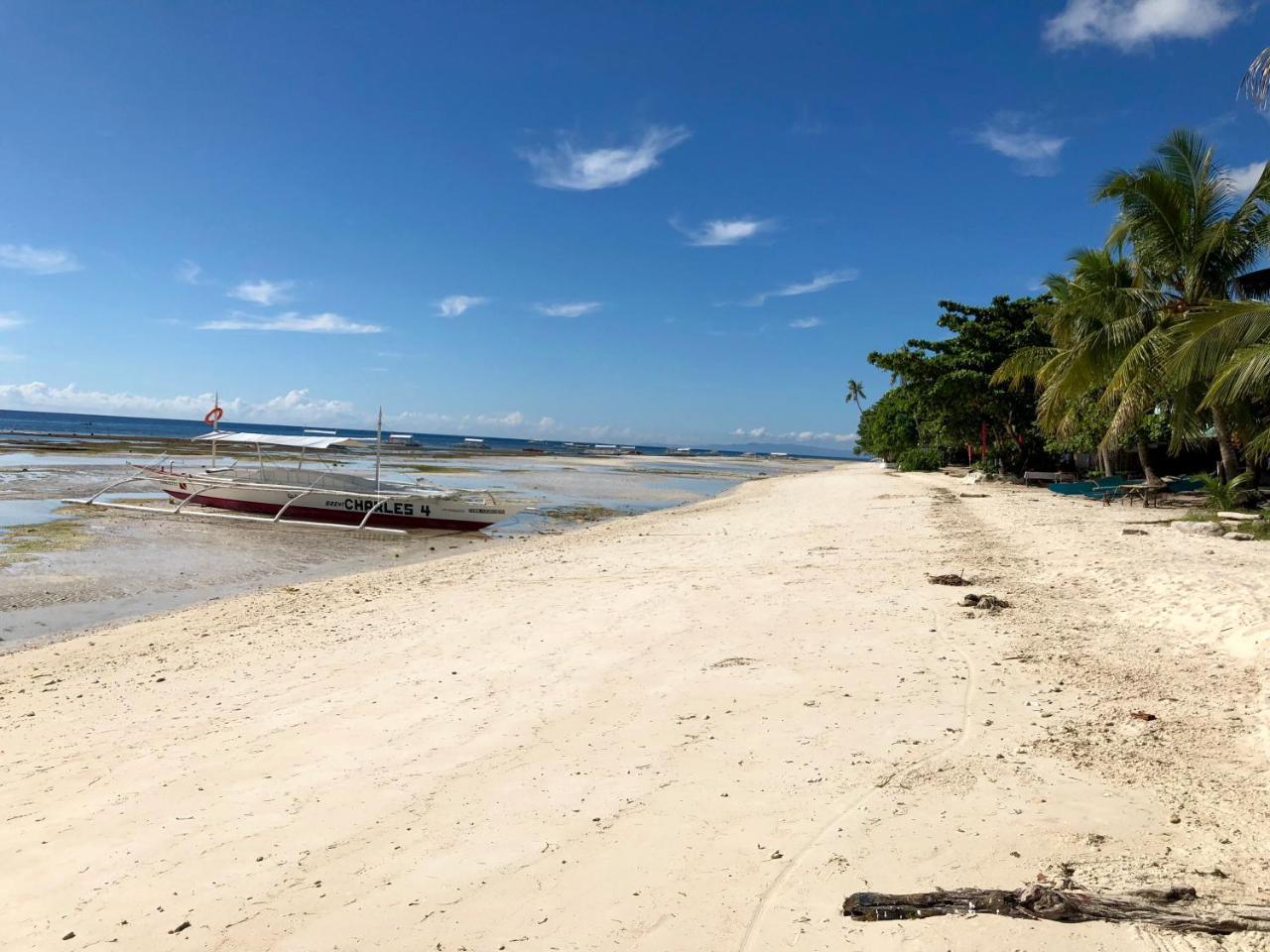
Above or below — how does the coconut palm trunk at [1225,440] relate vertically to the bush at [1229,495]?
above

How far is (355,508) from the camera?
66.3 feet

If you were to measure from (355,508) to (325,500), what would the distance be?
102 centimetres

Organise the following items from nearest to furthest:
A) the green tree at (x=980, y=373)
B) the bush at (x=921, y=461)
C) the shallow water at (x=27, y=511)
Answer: the shallow water at (x=27, y=511) → the green tree at (x=980, y=373) → the bush at (x=921, y=461)

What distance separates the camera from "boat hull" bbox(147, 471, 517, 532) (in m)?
19.8

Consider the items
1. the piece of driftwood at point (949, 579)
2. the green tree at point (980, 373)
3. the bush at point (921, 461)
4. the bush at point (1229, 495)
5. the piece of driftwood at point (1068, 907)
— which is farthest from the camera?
the bush at point (921, 461)

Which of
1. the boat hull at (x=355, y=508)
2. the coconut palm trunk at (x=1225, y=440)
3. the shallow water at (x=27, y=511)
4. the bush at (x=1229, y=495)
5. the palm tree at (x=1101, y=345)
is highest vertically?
the palm tree at (x=1101, y=345)

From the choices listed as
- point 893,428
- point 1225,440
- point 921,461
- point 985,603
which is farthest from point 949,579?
point 893,428

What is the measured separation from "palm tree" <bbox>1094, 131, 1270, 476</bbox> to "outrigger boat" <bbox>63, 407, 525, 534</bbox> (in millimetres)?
15282

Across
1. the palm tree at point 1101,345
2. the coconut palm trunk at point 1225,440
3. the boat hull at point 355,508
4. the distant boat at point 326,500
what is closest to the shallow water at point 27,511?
the distant boat at point 326,500

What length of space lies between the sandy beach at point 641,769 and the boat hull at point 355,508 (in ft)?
36.1

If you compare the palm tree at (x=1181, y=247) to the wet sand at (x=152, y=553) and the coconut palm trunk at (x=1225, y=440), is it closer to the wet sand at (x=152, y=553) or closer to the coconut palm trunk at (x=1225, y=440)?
the coconut palm trunk at (x=1225, y=440)

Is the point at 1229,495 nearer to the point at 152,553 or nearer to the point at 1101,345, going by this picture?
the point at 1101,345

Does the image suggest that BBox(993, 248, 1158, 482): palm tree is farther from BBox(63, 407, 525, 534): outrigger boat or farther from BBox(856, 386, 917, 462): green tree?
BBox(856, 386, 917, 462): green tree

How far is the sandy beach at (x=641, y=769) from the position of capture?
2994mm
